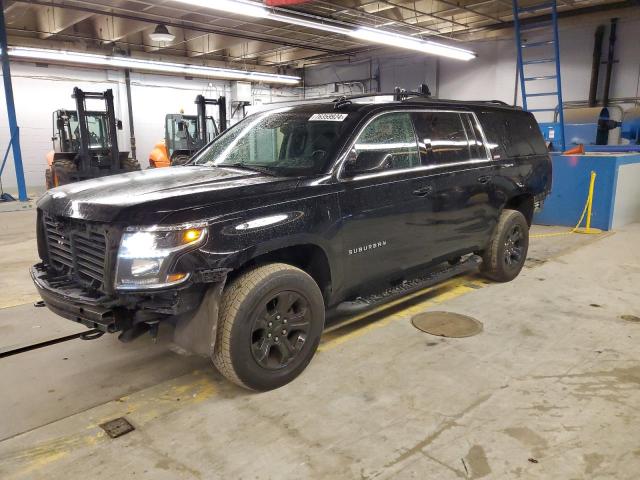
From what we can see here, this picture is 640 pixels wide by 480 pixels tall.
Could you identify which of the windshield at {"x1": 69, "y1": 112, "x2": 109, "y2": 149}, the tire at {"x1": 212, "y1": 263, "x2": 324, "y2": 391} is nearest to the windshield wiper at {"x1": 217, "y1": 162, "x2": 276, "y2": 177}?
the tire at {"x1": 212, "y1": 263, "x2": 324, "y2": 391}

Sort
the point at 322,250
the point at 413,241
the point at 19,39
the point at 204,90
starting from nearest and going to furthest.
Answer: the point at 322,250 → the point at 413,241 → the point at 19,39 → the point at 204,90

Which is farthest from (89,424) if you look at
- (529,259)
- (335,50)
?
(335,50)

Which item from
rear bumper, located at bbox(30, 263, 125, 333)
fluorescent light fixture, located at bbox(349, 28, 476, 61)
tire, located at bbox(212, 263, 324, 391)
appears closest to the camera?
rear bumper, located at bbox(30, 263, 125, 333)

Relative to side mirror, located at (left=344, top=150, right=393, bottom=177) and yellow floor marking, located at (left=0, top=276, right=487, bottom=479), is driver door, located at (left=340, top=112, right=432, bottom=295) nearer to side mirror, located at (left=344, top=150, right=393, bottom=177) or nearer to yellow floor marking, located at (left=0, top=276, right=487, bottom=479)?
side mirror, located at (left=344, top=150, right=393, bottom=177)

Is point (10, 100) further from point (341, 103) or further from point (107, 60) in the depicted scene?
point (341, 103)

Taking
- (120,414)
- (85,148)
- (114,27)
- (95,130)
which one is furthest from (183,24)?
(120,414)

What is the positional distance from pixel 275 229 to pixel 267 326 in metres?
0.61

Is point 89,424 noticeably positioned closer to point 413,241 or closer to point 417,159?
point 413,241

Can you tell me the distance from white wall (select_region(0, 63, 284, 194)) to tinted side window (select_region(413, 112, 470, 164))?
1655 cm

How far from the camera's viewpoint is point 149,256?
2.54 m

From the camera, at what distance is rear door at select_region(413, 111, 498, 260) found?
4.08 meters

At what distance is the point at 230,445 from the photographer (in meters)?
2.54

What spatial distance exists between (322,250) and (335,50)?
17.0 meters

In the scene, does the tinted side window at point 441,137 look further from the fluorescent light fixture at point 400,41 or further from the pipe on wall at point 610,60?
the pipe on wall at point 610,60
